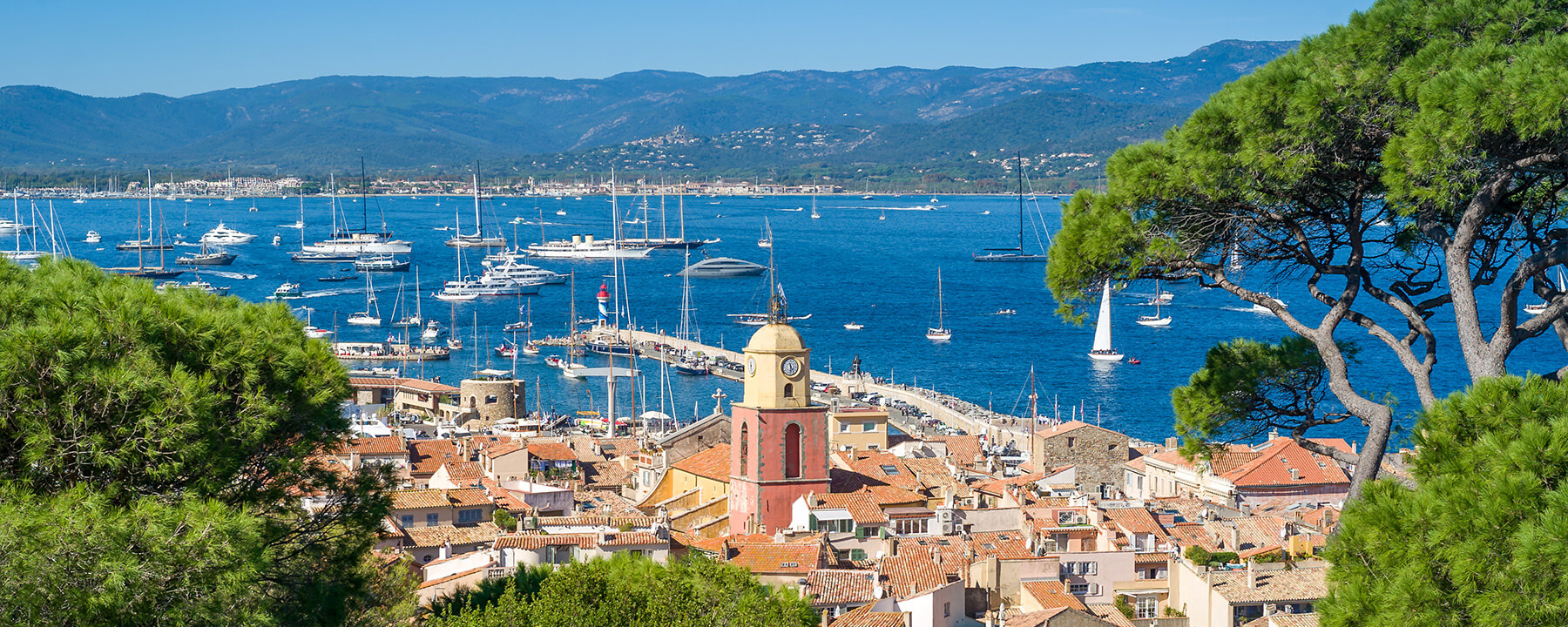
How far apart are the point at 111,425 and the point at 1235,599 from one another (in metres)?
13.7

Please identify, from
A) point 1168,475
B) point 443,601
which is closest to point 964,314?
point 1168,475

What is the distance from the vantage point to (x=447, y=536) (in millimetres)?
22891

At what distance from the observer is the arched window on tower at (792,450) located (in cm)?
2531

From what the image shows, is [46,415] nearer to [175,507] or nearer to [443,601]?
[175,507]

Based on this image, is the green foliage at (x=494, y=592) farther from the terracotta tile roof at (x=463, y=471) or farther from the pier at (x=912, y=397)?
the pier at (x=912, y=397)

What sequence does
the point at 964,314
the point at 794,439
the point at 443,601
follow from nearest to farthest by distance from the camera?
1. the point at 443,601
2. the point at 794,439
3. the point at 964,314

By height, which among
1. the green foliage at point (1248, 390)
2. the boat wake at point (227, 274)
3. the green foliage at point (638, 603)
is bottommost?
the boat wake at point (227, 274)

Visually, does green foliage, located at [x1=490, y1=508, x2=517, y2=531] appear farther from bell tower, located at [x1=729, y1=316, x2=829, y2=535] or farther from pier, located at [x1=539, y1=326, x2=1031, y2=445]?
pier, located at [x1=539, y1=326, x2=1031, y2=445]

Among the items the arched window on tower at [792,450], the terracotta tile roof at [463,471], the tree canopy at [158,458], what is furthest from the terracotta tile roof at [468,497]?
the tree canopy at [158,458]

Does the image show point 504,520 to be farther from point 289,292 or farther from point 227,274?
point 227,274

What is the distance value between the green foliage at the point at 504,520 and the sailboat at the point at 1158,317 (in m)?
69.0

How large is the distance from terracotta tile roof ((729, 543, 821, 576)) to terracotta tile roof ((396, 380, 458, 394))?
35.4 meters

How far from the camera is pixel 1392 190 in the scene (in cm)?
799

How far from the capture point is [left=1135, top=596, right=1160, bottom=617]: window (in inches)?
824
